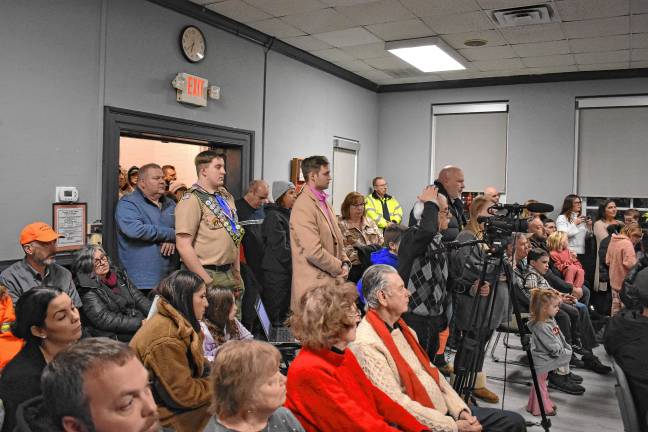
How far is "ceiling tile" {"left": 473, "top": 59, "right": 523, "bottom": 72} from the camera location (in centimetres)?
623

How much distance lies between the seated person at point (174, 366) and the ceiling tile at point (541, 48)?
15.2 ft

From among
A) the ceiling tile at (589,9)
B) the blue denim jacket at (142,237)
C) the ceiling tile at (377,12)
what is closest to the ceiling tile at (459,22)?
the ceiling tile at (377,12)

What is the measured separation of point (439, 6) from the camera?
4.42 metres

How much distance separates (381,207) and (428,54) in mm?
1878

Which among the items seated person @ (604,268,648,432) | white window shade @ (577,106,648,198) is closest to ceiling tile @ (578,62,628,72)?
white window shade @ (577,106,648,198)

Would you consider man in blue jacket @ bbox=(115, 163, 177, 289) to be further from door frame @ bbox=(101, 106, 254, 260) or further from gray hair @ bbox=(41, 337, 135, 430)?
gray hair @ bbox=(41, 337, 135, 430)

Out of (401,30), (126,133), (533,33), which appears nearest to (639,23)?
(533,33)

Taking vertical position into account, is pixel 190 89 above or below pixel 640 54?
below

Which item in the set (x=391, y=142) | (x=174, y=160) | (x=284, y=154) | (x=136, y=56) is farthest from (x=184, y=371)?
(x=391, y=142)

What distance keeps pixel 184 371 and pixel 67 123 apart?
216cm

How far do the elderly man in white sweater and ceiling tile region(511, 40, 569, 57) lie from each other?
157 inches

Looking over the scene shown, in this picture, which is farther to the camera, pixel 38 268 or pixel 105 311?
pixel 105 311

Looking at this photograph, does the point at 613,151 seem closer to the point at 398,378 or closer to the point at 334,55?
the point at 334,55

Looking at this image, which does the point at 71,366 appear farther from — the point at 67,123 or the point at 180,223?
the point at 67,123
